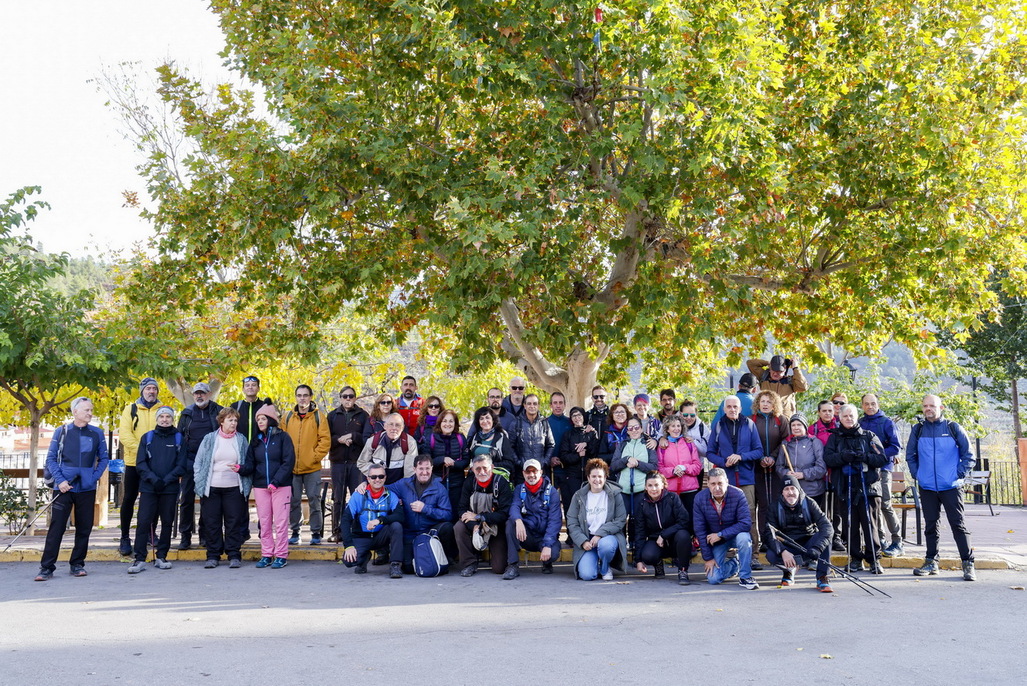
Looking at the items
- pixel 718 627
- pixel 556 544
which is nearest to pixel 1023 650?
pixel 718 627

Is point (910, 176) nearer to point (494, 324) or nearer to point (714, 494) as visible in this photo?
point (714, 494)

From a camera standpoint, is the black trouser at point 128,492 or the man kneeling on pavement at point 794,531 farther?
the black trouser at point 128,492

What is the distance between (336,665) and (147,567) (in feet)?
18.5

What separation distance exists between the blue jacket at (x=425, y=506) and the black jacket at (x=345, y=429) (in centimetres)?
121

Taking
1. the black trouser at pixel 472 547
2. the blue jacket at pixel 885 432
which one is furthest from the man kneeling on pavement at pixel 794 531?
the black trouser at pixel 472 547

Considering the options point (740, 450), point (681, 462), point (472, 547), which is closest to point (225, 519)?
point (472, 547)

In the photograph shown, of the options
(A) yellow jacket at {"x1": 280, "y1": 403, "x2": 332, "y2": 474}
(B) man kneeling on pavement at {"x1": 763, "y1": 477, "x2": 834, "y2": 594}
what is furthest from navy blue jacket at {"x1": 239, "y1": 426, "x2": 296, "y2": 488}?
(B) man kneeling on pavement at {"x1": 763, "y1": 477, "x2": 834, "y2": 594}

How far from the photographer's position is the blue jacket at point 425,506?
10570mm

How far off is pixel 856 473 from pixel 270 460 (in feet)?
23.0

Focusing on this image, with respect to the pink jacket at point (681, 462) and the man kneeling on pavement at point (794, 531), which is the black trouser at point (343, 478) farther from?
the man kneeling on pavement at point (794, 531)

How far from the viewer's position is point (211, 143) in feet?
44.9

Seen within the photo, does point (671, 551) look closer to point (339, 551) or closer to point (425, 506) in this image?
point (425, 506)

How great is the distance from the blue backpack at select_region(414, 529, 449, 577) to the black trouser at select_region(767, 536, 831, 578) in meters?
3.70

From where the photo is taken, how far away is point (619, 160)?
12133 millimetres
